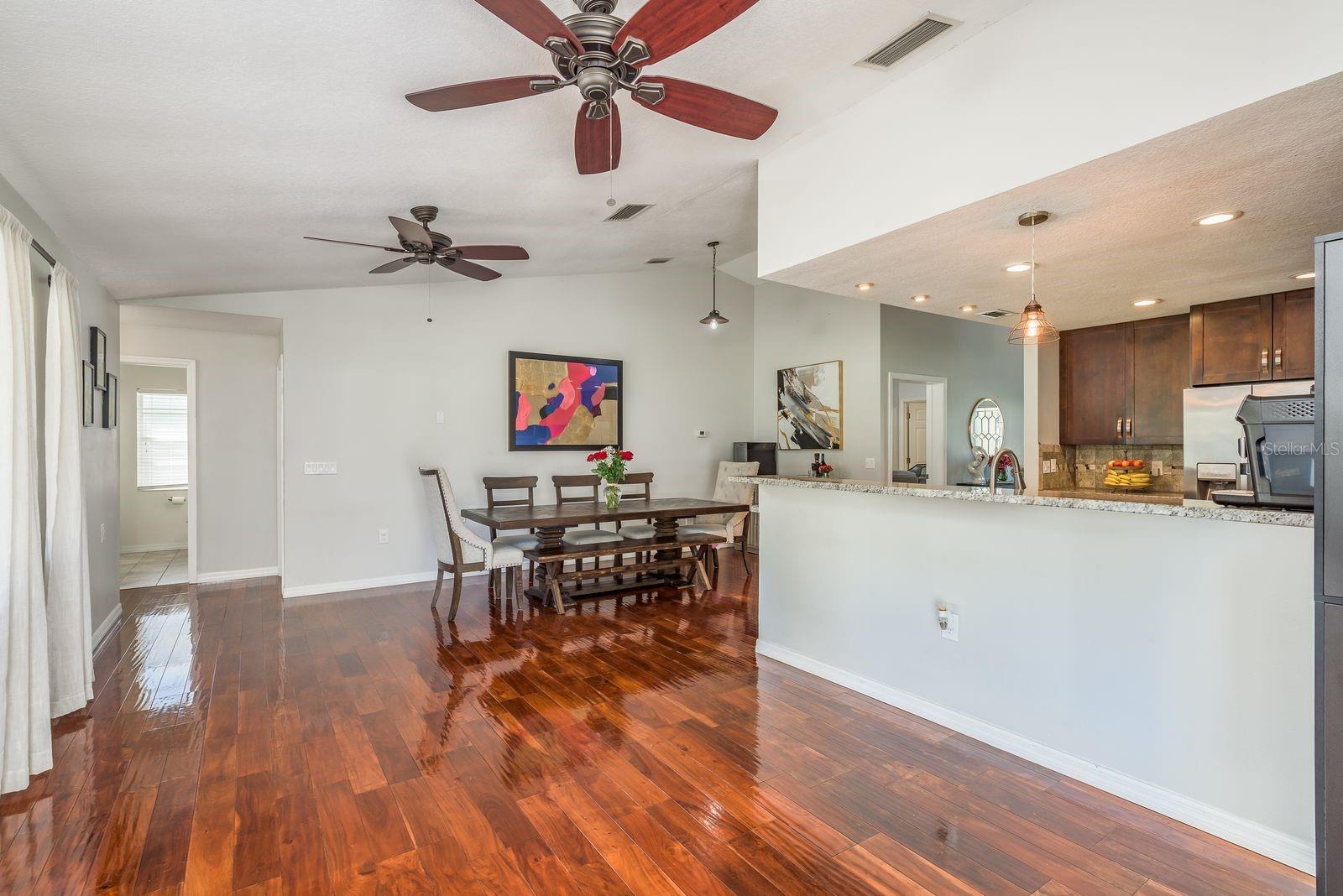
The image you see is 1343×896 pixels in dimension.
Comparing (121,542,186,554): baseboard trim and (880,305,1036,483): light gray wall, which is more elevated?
(880,305,1036,483): light gray wall

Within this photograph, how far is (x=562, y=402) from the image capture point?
650 cm

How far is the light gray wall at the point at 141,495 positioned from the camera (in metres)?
7.12

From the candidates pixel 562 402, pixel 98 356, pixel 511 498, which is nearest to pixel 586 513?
pixel 511 498

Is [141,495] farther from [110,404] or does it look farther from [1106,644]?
[1106,644]

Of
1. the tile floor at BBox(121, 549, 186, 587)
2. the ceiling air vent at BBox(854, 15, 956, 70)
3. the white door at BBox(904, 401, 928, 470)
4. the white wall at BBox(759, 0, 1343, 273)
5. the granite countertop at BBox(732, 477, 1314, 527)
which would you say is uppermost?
the ceiling air vent at BBox(854, 15, 956, 70)

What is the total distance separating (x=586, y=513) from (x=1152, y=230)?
3.96 metres

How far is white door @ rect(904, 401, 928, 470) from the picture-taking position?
885 centimetres

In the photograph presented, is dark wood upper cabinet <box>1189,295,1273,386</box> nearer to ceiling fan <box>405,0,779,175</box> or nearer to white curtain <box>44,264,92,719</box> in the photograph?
ceiling fan <box>405,0,779,175</box>

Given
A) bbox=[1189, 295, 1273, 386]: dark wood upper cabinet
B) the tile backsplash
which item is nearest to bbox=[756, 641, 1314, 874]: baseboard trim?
the tile backsplash

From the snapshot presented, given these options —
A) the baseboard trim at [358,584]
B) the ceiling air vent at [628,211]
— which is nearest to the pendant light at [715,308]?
the ceiling air vent at [628,211]

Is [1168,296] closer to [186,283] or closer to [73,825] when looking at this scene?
[73,825]

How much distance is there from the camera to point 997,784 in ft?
7.73

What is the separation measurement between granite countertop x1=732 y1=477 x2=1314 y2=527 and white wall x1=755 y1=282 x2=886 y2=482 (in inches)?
146

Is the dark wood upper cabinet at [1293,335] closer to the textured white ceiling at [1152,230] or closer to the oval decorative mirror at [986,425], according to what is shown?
the textured white ceiling at [1152,230]
